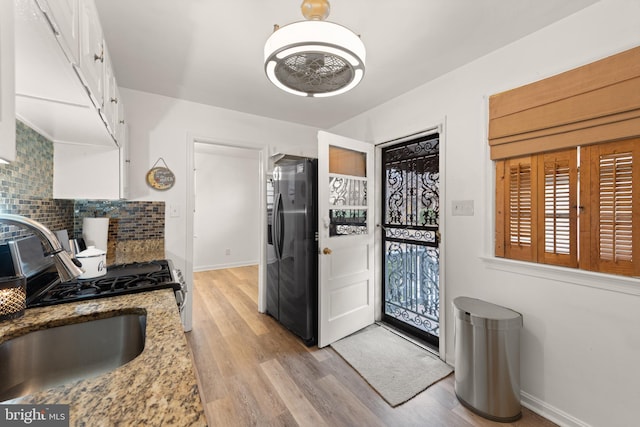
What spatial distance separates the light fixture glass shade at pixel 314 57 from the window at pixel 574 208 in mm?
1298

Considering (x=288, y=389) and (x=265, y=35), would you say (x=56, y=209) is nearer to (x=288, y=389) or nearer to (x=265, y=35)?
(x=265, y=35)

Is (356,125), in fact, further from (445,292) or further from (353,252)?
(445,292)

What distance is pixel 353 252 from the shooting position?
103 inches

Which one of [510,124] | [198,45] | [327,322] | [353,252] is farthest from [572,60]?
[327,322]

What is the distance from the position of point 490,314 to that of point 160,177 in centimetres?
290

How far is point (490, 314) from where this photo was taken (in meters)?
1.66

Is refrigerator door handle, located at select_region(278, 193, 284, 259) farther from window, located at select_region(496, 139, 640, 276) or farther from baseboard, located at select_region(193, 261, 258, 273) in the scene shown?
baseboard, located at select_region(193, 261, 258, 273)

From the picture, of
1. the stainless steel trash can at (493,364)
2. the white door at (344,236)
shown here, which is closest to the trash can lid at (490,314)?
the stainless steel trash can at (493,364)

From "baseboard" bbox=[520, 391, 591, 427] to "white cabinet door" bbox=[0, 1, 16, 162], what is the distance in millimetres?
2597

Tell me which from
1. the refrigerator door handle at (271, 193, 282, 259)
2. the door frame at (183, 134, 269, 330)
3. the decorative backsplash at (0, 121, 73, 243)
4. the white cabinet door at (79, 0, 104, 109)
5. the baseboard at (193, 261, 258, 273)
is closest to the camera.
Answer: the white cabinet door at (79, 0, 104, 109)

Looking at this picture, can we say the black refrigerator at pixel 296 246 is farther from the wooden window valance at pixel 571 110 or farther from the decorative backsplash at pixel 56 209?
the wooden window valance at pixel 571 110

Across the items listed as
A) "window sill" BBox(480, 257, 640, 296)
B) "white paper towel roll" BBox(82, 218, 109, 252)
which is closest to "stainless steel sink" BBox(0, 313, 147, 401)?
"white paper towel roll" BBox(82, 218, 109, 252)

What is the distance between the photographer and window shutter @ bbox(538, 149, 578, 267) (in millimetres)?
1526

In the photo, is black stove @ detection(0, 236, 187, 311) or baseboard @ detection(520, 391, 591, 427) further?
baseboard @ detection(520, 391, 591, 427)
